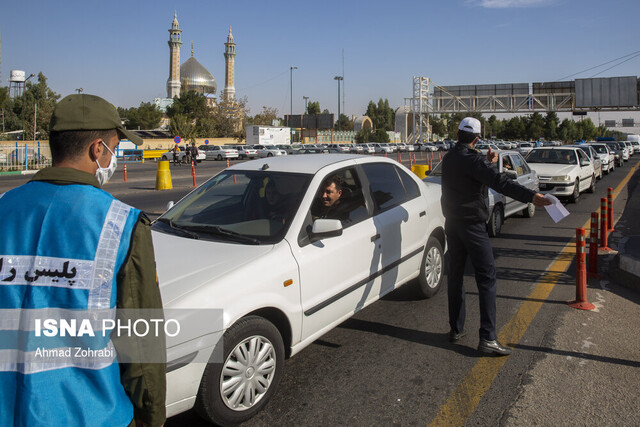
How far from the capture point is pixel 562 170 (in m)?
13.9

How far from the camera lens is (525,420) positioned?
3.19 m

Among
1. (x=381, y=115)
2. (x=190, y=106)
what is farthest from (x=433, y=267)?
(x=381, y=115)

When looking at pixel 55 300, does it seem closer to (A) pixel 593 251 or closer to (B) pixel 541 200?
(B) pixel 541 200

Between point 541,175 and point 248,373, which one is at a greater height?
point 541,175

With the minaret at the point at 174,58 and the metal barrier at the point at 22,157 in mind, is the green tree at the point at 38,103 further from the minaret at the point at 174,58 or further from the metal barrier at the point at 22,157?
the minaret at the point at 174,58

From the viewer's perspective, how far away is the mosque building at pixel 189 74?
381ft

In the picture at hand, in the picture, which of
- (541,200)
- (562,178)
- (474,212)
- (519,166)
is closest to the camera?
(541,200)

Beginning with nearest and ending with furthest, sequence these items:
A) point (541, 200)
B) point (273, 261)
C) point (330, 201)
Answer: point (273, 261)
point (541, 200)
point (330, 201)

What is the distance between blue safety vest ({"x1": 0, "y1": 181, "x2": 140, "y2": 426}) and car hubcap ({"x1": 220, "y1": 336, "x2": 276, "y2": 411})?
57.8 inches

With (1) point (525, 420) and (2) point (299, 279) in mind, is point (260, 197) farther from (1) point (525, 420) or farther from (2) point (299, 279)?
(1) point (525, 420)

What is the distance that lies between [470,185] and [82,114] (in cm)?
320

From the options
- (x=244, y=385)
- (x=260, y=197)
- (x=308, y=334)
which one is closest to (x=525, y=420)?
(x=308, y=334)

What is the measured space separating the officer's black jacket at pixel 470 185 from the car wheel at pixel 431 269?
121 centimetres

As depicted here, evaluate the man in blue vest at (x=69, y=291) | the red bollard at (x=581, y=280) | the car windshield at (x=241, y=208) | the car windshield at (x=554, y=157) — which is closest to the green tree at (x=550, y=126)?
the car windshield at (x=554, y=157)
